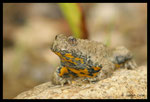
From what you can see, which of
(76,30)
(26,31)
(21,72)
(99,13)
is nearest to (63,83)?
(76,30)

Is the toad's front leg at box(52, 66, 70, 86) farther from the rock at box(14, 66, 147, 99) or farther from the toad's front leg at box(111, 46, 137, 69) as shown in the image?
the toad's front leg at box(111, 46, 137, 69)

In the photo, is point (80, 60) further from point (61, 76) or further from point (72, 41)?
point (61, 76)

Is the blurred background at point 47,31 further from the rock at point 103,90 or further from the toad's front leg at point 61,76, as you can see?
the rock at point 103,90

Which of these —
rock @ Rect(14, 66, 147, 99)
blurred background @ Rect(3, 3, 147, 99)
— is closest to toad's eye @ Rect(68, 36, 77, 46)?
rock @ Rect(14, 66, 147, 99)

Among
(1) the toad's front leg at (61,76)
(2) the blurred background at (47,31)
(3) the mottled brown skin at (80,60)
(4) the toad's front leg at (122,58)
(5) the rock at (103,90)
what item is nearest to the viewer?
(5) the rock at (103,90)

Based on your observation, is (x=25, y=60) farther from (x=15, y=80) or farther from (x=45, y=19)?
(x=45, y=19)

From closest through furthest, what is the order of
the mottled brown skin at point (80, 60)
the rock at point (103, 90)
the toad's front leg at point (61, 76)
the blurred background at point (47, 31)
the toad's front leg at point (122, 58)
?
the rock at point (103, 90) < the mottled brown skin at point (80, 60) < the toad's front leg at point (61, 76) < the toad's front leg at point (122, 58) < the blurred background at point (47, 31)

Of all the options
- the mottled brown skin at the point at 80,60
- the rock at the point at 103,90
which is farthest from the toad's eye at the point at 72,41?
the rock at the point at 103,90
